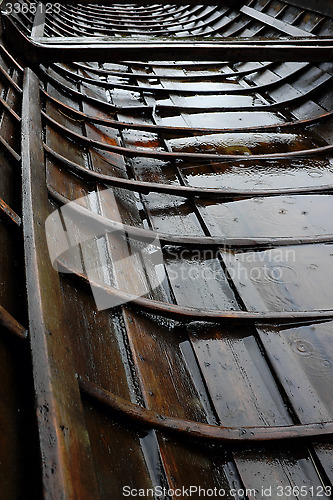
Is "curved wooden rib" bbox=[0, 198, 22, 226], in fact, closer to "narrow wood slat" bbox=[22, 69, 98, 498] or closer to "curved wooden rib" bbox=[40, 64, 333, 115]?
"narrow wood slat" bbox=[22, 69, 98, 498]

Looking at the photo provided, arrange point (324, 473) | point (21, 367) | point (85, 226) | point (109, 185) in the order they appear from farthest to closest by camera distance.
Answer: point (109, 185), point (85, 226), point (324, 473), point (21, 367)

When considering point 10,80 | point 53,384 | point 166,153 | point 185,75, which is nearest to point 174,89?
point 185,75

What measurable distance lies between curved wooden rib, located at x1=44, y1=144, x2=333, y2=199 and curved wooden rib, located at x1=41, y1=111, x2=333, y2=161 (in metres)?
0.37

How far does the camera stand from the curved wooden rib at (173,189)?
2.15m

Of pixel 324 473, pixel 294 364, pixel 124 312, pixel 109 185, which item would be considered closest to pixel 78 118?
pixel 109 185

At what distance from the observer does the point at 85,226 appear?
1782 millimetres

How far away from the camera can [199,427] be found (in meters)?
1.12

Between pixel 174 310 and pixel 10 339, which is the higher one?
pixel 10 339

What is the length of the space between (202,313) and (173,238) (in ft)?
1.65

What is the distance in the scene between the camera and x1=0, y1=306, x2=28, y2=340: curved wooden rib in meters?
0.95

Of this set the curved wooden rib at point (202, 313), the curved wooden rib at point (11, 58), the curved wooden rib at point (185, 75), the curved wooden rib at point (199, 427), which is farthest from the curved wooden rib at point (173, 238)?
the curved wooden rib at point (185, 75)

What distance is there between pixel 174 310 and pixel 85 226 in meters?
0.62

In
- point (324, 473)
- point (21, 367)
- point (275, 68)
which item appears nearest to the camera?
point (21, 367)

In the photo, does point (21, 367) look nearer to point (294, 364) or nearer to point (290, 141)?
point (294, 364)
